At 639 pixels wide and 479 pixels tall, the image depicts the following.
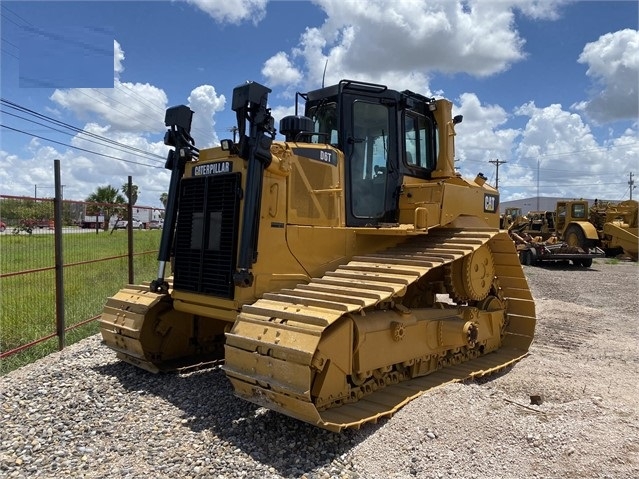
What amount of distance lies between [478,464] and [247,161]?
11.5 ft

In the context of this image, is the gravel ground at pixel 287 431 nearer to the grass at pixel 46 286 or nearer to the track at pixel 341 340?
the track at pixel 341 340

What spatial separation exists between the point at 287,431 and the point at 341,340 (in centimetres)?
94

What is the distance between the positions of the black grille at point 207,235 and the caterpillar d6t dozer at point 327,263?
0.02 m

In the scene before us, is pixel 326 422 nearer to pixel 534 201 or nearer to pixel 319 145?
pixel 319 145

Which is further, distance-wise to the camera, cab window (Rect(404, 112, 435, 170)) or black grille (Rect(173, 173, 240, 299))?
cab window (Rect(404, 112, 435, 170))

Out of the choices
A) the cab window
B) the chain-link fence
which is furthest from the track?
the chain-link fence

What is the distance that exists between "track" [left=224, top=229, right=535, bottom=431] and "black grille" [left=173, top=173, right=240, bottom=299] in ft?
2.40

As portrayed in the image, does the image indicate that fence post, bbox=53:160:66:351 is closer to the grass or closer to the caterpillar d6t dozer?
the grass

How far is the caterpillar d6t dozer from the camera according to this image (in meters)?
4.74

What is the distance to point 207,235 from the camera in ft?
19.1

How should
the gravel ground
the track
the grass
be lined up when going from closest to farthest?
the gravel ground → the track → the grass

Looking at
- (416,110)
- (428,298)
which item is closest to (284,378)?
(428,298)

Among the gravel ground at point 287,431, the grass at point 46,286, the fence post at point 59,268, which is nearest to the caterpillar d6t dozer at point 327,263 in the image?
the gravel ground at point 287,431

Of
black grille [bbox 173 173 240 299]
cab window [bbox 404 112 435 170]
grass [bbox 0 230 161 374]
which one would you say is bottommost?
grass [bbox 0 230 161 374]
